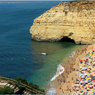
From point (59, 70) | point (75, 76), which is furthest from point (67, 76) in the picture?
point (59, 70)

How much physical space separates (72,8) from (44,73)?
934 inches

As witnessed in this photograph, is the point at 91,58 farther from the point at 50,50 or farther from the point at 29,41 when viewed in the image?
the point at 29,41

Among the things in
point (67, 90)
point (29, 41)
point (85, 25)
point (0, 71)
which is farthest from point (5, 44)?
point (67, 90)

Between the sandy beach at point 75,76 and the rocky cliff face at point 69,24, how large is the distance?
810cm

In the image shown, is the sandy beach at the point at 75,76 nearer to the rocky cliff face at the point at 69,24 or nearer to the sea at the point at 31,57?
the sea at the point at 31,57

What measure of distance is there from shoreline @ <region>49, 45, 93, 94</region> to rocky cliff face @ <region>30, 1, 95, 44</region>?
8.22 metres

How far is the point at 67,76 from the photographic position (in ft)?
100

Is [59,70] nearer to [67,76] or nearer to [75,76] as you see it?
[67,76]

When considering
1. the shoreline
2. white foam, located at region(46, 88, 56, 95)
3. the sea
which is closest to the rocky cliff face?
the sea

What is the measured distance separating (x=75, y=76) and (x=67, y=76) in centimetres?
126

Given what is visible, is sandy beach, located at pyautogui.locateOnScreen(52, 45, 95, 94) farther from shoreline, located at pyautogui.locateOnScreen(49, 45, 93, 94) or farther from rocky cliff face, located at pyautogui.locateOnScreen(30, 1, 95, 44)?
rocky cliff face, located at pyautogui.locateOnScreen(30, 1, 95, 44)

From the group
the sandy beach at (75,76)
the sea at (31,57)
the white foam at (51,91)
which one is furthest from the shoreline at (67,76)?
the sea at (31,57)

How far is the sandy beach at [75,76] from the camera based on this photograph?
2649cm

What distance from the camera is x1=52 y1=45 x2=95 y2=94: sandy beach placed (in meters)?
26.5
